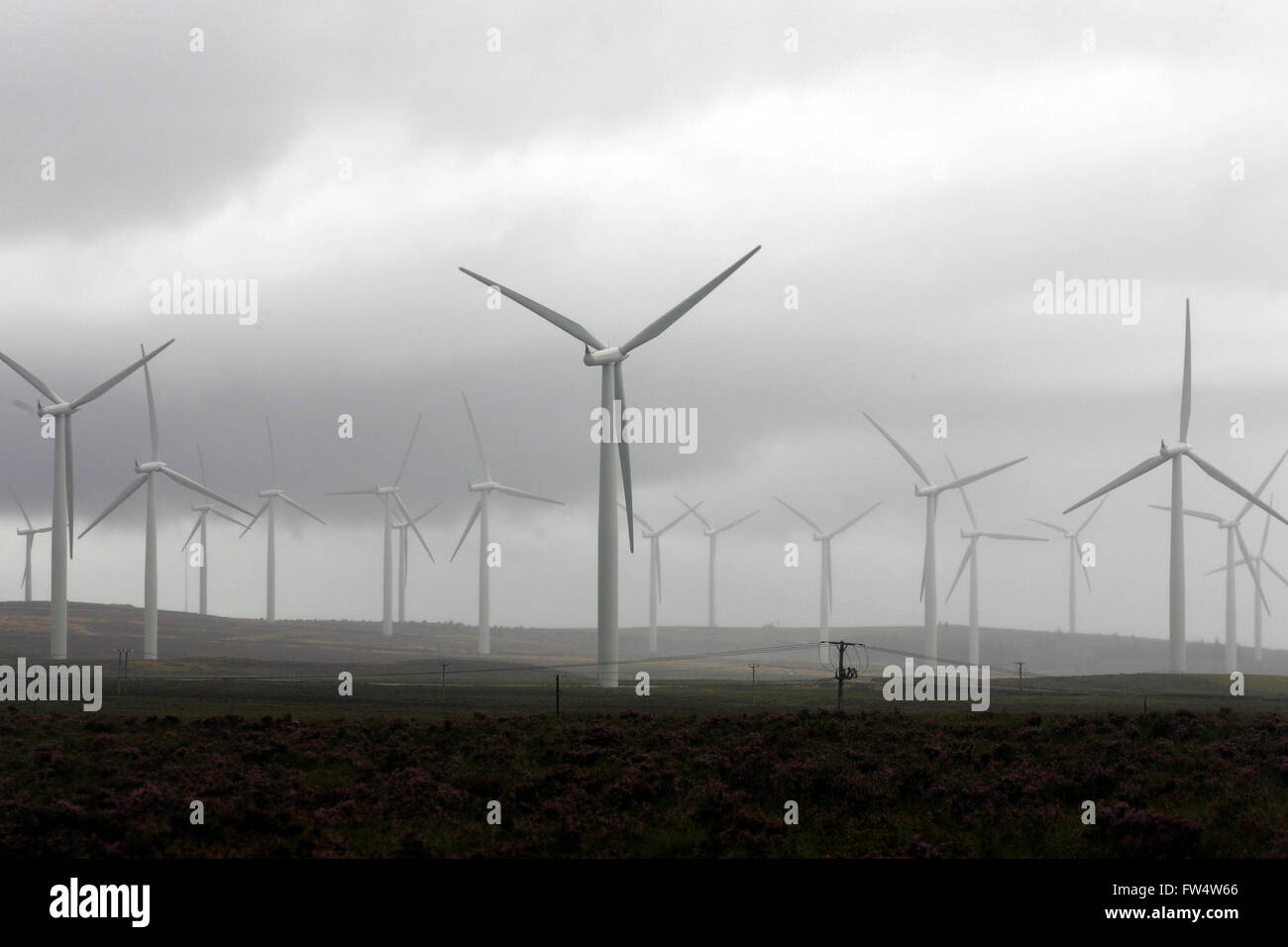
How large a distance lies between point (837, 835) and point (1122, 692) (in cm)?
6299

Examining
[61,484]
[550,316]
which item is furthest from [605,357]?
[61,484]

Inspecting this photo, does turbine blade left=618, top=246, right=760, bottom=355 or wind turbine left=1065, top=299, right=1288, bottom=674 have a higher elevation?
turbine blade left=618, top=246, right=760, bottom=355

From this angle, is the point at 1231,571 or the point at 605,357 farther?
the point at 1231,571

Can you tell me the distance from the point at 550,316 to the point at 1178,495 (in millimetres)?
64344

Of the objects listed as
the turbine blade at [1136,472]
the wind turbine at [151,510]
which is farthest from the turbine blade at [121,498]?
the turbine blade at [1136,472]

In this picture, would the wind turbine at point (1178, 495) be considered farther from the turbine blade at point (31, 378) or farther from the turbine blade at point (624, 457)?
the turbine blade at point (31, 378)

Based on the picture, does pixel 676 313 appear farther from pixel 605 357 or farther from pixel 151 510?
pixel 151 510

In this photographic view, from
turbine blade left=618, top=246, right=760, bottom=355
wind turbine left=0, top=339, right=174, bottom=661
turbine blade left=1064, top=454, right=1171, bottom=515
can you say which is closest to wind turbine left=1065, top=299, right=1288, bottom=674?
turbine blade left=1064, top=454, right=1171, bottom=515

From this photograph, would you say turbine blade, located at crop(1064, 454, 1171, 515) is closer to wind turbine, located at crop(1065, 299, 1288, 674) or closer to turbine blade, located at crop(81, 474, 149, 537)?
wind turbine, located at crop(1065, 299, 1288, 674)

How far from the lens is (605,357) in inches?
3688

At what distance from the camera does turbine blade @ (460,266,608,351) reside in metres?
91.1

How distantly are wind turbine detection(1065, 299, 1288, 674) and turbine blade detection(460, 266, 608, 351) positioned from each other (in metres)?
47.8
